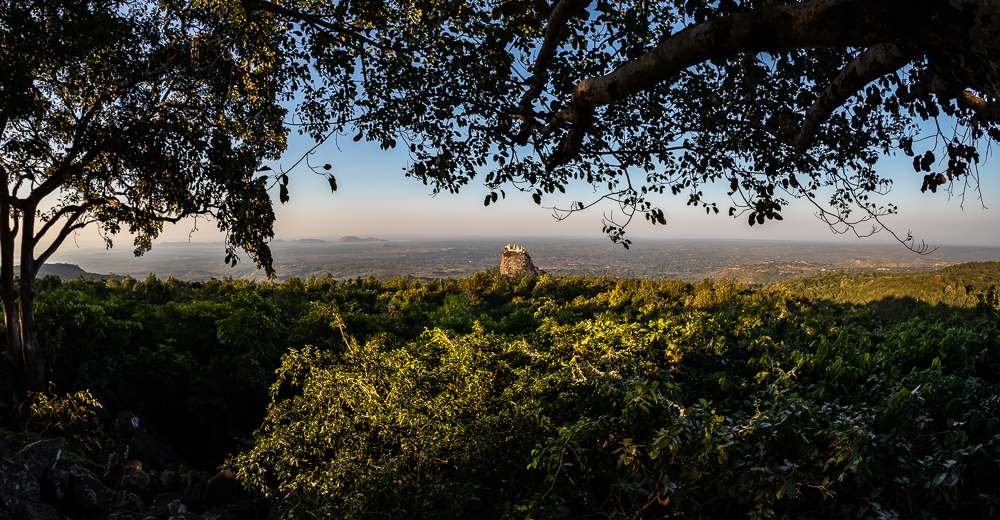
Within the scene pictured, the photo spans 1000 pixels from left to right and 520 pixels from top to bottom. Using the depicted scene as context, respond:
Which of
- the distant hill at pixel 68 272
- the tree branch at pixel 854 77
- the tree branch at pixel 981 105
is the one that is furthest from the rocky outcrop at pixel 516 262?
the tree branch at pixel 981 105

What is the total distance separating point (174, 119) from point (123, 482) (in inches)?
187

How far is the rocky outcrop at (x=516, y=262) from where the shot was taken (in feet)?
122

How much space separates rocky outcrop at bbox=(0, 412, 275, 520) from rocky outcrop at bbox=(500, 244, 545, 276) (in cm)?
3119

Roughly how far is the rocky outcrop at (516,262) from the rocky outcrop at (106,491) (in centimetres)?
3119

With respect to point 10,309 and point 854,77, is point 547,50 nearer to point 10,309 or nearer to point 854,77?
point 854,77

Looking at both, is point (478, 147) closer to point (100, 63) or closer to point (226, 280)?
point (100, 63)

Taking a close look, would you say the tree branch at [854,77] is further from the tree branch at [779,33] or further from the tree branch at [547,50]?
the tree branch at [547,50]

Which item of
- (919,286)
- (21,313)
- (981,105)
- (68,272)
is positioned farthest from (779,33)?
(919,286)

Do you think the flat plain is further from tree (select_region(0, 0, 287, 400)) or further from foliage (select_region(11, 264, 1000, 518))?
foliage (select_region(11, 264, 1000, 518))

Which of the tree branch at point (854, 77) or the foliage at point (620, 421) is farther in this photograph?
the foliage at point (620, 421)

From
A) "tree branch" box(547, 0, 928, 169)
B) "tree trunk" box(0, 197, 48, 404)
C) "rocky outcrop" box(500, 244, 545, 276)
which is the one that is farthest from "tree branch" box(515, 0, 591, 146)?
"rocky outcrop" box(500, 244, 545, 276)

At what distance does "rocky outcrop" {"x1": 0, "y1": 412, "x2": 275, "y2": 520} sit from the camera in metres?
4.02

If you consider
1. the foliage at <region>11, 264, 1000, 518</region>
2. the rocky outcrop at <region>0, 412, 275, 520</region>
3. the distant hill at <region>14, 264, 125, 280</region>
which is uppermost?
the distant hill at <region>14, 264, 125, 280</region>

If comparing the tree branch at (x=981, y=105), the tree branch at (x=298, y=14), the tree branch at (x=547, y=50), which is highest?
the tree branch at (x=298, y=14)
